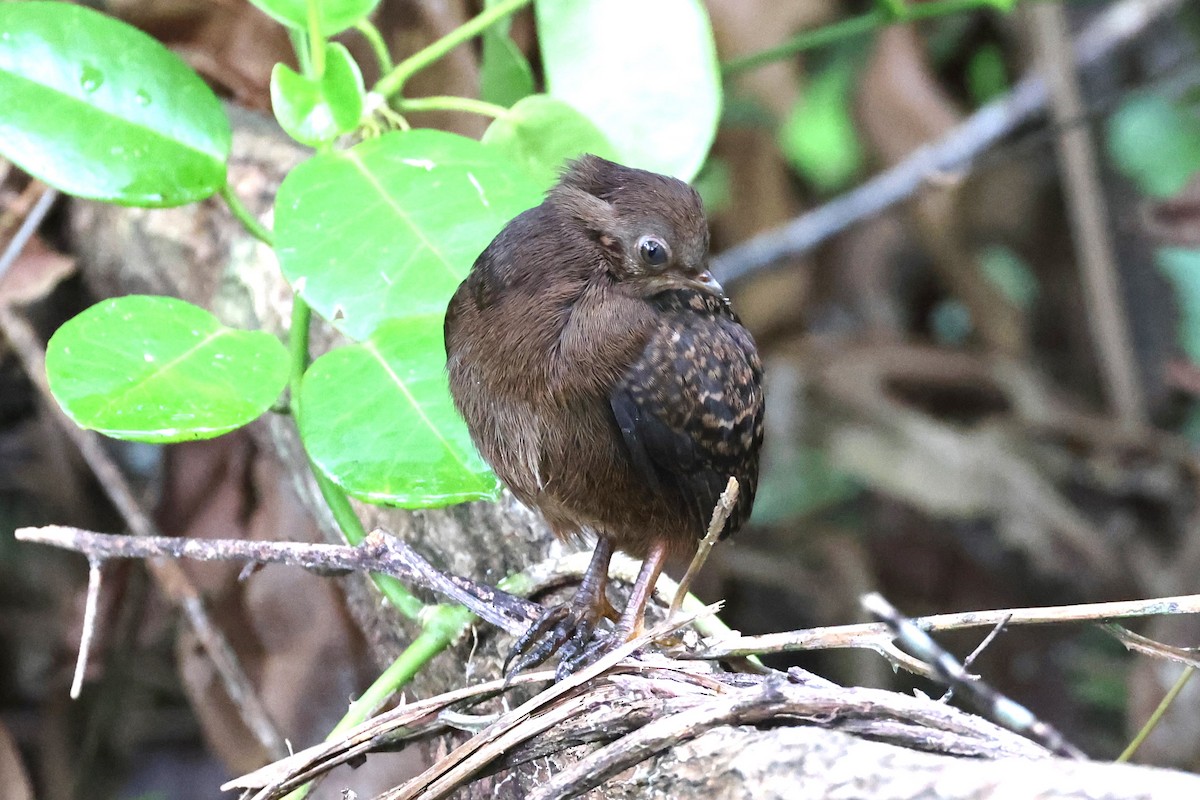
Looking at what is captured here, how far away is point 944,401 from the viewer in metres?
4.38

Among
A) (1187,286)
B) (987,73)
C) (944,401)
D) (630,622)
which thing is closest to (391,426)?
(630,622)

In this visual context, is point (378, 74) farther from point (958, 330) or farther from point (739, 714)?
point (958, 330)

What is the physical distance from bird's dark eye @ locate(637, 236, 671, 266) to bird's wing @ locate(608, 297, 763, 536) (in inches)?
4.2

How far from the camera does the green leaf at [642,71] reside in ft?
6.57

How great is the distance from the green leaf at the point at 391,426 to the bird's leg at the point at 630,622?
0.87ft

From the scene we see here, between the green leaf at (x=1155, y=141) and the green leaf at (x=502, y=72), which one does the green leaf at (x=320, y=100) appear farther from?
the green leaf at (x=1155, y=141)

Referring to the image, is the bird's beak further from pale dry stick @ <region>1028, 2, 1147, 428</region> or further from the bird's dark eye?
pale dry stick @ <region>1028, 2, 1147, 428</region>

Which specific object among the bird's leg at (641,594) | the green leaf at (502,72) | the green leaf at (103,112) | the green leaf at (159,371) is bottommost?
the bird's leg at (641,594)

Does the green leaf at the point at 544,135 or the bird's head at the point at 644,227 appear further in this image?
the green leaf at the point at 544,135

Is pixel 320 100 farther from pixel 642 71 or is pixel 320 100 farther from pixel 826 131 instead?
pixel 826 131

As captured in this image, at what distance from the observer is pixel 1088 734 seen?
378cm

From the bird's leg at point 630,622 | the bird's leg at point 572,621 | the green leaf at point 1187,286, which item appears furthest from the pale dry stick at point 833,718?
the green leaf at point 1187,286

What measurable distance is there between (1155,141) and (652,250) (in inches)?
121

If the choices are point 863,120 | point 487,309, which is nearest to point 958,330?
point 863,120
